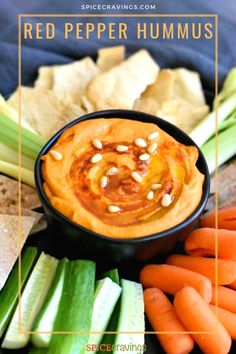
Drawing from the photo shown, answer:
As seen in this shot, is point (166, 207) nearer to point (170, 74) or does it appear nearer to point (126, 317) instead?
point (126, 317)

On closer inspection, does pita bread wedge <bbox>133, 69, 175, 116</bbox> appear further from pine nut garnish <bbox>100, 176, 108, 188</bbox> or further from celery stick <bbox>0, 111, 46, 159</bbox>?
pine nut garnish <bbox>100, 176, 108, 188</bbox>

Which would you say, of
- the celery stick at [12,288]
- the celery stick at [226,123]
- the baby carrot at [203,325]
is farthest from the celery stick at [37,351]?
the celery stick at [226,123]

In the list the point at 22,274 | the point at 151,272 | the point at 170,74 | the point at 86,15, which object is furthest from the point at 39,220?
the point at 170,74

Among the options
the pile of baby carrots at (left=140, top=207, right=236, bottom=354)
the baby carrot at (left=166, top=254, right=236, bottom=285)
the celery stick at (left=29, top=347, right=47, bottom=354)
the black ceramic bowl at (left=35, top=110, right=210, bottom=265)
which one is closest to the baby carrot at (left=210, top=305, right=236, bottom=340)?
the pile of baby carrots at (left=140, top=207, right=236, bottom=354)

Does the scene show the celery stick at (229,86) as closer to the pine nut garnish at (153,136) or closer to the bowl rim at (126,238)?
the bowl rim at (126,238)

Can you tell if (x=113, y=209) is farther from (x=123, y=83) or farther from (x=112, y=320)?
(x=123, y=83)

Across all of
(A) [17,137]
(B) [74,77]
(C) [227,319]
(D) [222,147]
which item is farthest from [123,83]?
(C) [227,319]
